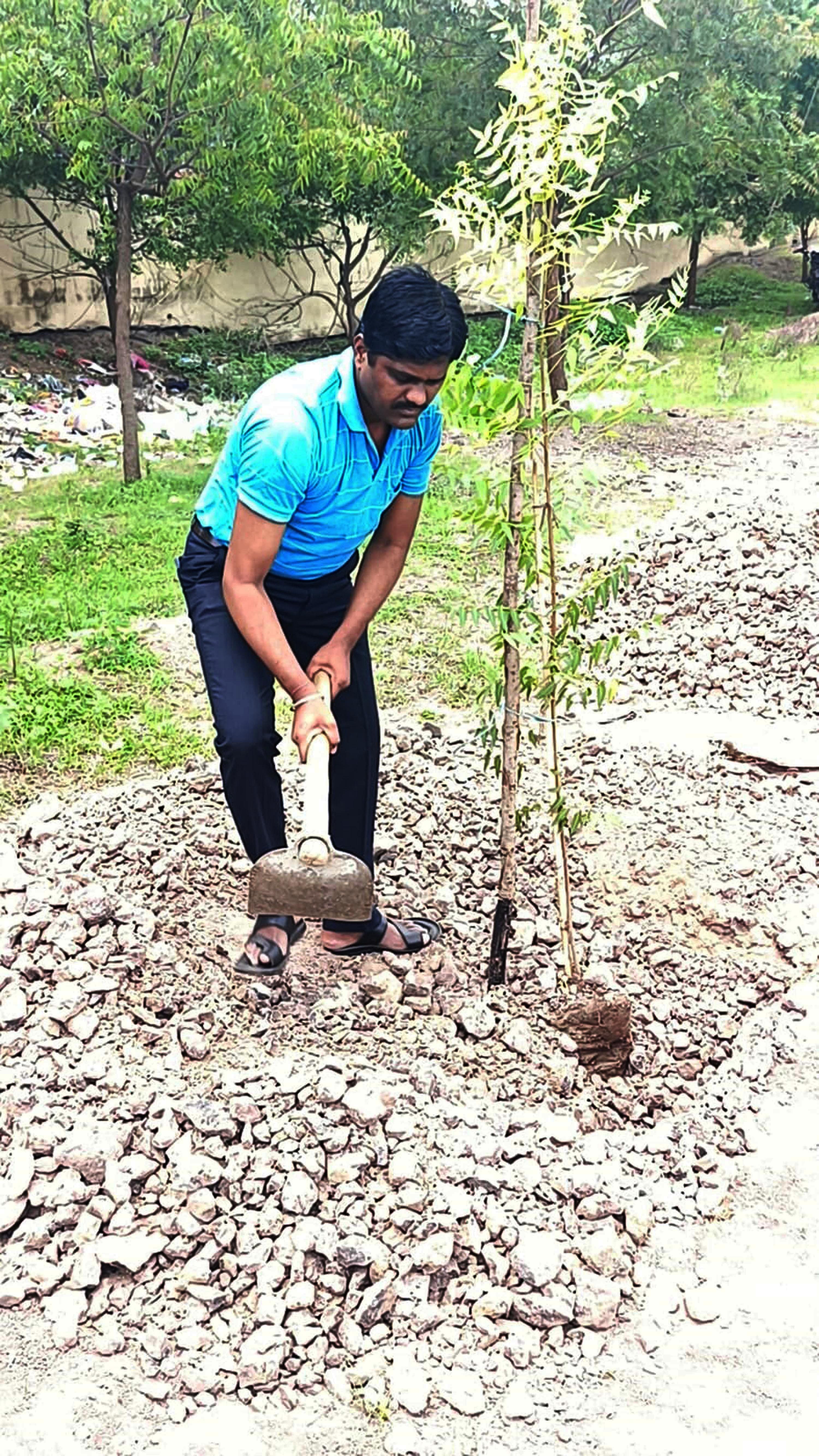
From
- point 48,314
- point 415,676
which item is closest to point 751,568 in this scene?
point 415,676

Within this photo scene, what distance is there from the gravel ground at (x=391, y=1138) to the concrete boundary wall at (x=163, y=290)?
8.80 metres

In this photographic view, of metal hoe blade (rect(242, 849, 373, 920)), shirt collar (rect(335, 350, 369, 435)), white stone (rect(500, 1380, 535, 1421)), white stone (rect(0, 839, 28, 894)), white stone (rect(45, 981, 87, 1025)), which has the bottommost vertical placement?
white stone (rect(500, 1380, 535, 1421))

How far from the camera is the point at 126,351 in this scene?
8742mm

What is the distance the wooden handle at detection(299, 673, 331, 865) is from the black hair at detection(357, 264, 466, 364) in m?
0.81

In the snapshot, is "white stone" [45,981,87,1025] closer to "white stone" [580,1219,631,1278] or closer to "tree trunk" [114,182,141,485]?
"white stone" [580,1219,631,1278]

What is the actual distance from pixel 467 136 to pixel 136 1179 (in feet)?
36.8

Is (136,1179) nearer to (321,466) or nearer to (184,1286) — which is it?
(184,1286)

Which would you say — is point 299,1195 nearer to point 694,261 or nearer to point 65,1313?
point 65,1313

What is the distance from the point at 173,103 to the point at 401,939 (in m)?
6.34

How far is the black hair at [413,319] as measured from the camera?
7.64ft

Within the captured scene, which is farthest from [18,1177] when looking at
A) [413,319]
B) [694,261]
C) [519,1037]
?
[694,261]

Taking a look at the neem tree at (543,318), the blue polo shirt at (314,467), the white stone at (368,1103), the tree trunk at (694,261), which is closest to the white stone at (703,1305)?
the white stone at (368,1103)

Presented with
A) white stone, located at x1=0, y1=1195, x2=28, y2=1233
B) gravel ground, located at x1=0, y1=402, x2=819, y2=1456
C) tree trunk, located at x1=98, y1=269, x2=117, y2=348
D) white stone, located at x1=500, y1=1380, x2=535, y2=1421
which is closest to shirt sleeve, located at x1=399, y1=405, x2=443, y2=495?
gravel ground, located at x1=0, y1=402, x2=819, y2=1456

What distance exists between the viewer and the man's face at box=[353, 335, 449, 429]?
2389mm
